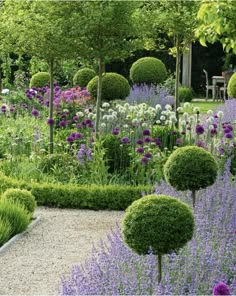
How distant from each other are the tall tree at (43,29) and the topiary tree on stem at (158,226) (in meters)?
5.18

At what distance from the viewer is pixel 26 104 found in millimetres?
13617

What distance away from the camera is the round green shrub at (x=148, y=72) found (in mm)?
18359

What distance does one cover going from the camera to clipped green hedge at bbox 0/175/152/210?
306 inches

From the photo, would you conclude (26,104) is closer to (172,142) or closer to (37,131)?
(37,131)

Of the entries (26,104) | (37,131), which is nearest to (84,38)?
(37,131)

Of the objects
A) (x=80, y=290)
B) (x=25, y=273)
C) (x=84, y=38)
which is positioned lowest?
(x=25, y=273)

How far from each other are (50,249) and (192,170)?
4.80 feet

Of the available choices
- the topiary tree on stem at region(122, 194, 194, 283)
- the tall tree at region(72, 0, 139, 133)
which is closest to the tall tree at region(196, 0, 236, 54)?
the topiary tree on stem at region(122, 194, 194, 283)

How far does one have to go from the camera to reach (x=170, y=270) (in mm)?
4492

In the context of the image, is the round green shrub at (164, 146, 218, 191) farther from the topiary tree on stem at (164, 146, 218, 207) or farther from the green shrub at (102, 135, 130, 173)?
the green shrub at (102, 135, 130, 173)

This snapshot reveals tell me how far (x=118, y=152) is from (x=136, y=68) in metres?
10.0

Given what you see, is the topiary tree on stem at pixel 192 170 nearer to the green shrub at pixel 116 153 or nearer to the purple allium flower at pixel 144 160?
the purple allium flower at pixel 144 160

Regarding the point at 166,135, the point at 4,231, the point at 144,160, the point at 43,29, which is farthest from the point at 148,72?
the point at 4,231

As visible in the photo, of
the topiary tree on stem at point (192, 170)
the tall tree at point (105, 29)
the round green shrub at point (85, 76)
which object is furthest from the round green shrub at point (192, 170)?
the round green shrub at point (85, 76)
